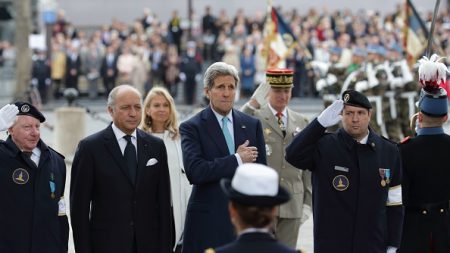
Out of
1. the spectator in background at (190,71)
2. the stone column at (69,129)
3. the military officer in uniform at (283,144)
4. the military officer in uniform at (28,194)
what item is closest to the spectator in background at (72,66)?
the spectator in background at (190,71)

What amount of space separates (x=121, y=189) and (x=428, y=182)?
2.15 meters

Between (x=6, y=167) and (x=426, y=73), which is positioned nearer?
(x=6, y=167)

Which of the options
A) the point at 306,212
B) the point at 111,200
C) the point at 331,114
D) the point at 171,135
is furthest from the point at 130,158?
the point at 306,212

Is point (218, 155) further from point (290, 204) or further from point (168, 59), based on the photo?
point (168, 59)

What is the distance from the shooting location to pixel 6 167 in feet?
24.9

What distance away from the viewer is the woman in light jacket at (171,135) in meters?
9.01

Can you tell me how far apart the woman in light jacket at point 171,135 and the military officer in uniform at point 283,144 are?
0.76 metres

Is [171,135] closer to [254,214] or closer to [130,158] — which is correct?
[130,158]

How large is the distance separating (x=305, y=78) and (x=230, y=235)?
1021 inches

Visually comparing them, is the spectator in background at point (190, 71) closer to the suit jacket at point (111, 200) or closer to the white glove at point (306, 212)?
the white glove at point (306, 212)

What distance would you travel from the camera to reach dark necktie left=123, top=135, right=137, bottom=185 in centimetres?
797

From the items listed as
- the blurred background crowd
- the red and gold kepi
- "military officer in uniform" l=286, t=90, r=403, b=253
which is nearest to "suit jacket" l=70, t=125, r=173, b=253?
"military officer in uniform" l=286, t=90, r=403, b=253

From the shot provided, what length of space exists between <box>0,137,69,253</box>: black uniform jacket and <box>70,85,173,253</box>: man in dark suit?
243mm

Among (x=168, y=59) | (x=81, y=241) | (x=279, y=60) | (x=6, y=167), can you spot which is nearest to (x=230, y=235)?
(x=81, y=241)
